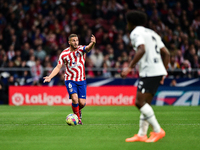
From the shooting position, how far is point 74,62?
9305 millimetres

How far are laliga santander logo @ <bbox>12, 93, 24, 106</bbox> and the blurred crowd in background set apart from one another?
0.70m

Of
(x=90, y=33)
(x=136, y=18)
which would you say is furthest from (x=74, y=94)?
(x=90, y=33)

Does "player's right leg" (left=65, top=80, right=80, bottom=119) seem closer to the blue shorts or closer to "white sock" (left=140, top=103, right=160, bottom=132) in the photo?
the blue shorts

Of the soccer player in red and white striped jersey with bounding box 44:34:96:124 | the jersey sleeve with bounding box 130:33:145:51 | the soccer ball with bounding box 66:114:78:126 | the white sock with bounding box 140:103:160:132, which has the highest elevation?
the jersey sleeve with bounding box 130:33:145:51

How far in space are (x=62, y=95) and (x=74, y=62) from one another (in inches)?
343

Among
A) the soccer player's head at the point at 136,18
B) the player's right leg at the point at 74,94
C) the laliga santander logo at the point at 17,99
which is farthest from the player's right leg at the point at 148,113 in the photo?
the laliga santander logo at the point at 17,99

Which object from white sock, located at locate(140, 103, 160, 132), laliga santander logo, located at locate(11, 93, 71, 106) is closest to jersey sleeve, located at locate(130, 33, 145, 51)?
white sock, located at locate(140, 103, 160, 132)

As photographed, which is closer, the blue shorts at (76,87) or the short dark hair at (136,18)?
the short dark hair at (136,18)

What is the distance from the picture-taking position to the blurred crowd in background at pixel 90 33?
728 inches

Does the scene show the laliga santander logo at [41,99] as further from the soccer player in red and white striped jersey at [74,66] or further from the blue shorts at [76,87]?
the soccer player in red and white striped jersey at [74,66]

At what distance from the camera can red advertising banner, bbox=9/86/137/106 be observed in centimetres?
1762

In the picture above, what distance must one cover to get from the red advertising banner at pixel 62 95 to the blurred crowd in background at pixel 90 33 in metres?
0.64

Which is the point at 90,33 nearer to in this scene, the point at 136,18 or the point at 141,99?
the point at 136,18

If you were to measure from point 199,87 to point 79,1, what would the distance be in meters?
9.93
